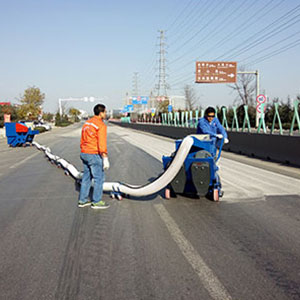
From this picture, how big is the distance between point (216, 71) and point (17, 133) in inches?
928

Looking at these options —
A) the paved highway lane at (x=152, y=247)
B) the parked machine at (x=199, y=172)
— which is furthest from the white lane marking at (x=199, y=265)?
the parked machine at (x=199, y=172)

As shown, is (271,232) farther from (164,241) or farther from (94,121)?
(94,121)

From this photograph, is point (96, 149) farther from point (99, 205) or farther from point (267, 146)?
point (267, 146)

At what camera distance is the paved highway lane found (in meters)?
3.29

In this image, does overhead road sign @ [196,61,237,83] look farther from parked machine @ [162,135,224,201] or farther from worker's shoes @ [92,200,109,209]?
worker's shoes @ [92,200,109,209]

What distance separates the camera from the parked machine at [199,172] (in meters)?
6.18

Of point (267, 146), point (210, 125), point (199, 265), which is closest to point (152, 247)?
point (199, 265)

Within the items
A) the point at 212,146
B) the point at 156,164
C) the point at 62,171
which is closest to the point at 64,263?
the point at 212,146

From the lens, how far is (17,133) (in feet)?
70.5

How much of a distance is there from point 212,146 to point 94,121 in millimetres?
2422

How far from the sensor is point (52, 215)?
5840 millimetres

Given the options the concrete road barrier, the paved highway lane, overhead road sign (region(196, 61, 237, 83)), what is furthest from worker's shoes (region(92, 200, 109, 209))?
overhead road sign (region(196, 61, 237, 83))

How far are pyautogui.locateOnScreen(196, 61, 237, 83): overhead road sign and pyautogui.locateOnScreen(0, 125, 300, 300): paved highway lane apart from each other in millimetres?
31270

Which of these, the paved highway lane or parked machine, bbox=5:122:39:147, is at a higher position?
parked machine, bbox=5:122:39:147
